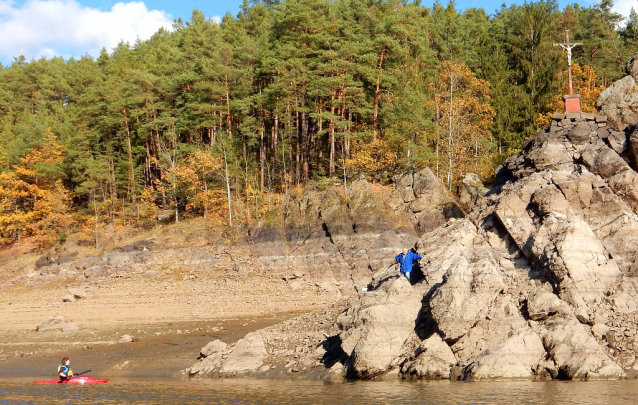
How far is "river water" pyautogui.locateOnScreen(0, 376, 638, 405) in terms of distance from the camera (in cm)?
1334

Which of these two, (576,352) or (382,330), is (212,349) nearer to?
(382,330)

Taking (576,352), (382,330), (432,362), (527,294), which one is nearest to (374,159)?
(527,294)

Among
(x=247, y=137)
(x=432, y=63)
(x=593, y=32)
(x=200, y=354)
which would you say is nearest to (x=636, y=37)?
(x=593, y=32)

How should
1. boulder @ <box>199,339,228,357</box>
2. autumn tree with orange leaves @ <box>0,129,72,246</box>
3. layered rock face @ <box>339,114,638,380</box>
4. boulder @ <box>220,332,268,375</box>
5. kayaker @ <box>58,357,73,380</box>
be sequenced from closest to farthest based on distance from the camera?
layered rock face @ <box>339,114,638,380</box>, boulder @ <box>220,332,268,375</box>, kayaker @ <box>58,357,73,380</box>, boulder @ <box>199,339,228,357</box>, autumn tree with orange leaves @ <box>0,129,72,246</box>

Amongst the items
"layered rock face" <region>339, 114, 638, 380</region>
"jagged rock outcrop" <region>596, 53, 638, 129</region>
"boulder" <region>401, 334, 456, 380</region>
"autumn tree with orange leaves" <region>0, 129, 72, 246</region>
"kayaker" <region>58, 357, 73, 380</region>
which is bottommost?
"kayaker" <region>58, 357, 73, 380</region>

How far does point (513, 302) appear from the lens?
A: 1691cm

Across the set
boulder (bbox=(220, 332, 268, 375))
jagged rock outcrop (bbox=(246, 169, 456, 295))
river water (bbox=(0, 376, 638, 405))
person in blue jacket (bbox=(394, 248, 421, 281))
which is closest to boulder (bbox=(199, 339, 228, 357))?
boulder (bbox=(220, 332, 268, 375))

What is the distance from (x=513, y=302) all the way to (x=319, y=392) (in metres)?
6.18

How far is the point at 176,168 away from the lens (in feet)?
151

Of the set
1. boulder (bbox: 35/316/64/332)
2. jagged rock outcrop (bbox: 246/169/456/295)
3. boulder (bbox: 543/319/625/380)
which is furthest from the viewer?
jagged rock outcrop (bbox: 246/169/456/295)

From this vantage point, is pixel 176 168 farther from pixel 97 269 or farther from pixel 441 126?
pixel 441 126

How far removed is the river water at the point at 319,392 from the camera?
13.3 metres

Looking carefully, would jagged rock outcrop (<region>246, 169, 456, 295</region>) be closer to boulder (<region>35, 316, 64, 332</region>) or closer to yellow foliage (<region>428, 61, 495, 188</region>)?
yellow foliage (<region>428, 61, 495, 188</region>)

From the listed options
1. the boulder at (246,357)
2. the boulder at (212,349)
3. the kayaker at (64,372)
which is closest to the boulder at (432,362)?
the boulder at (246,357)
